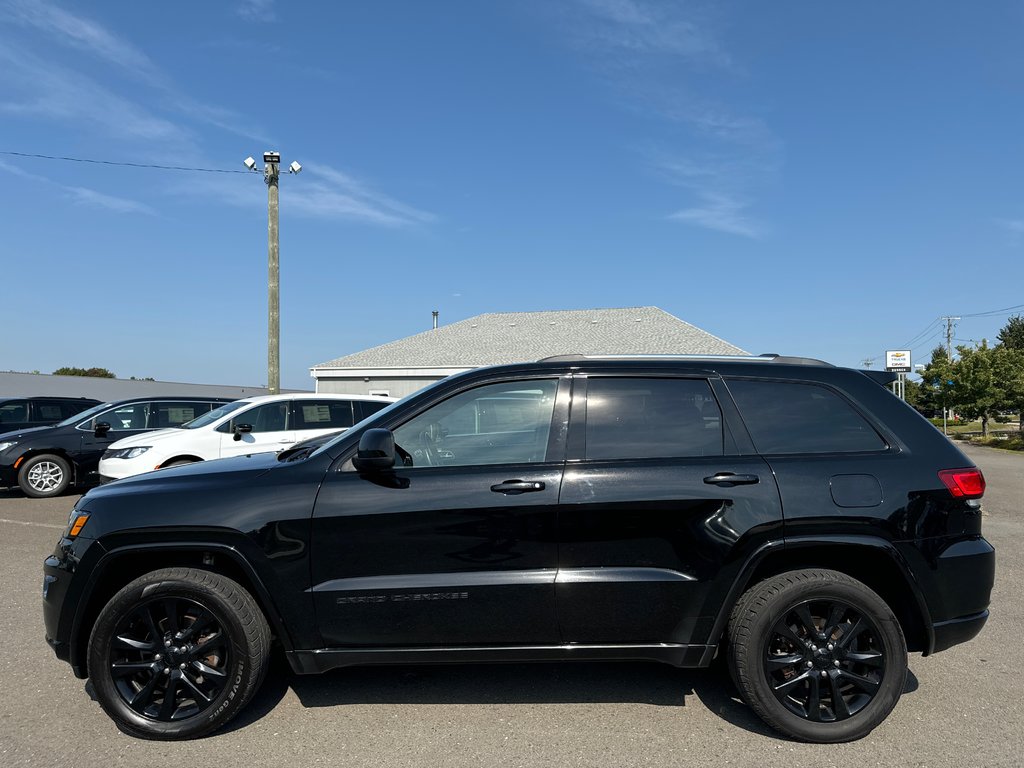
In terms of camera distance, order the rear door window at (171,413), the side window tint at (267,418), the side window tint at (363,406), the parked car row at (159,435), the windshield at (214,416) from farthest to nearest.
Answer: the rear door window at (171,413) → the side window tint at (363,406) → the side window tint at (267,418) → the windshield at (214,416) → the parked car row at (159,435)

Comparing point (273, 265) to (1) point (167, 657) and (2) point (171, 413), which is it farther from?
(1) point (167, 657)

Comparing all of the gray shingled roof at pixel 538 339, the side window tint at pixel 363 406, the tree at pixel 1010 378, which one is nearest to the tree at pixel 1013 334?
the tree at pixel 1010 378

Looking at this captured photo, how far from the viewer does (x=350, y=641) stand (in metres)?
3.54

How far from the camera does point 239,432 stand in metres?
10.4

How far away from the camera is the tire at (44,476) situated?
1184 cm

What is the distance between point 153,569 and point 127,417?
32.8 feet

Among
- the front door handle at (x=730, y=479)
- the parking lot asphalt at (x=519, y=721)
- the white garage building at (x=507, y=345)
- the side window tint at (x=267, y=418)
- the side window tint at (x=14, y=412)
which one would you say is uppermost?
the white garage building at (x=507, y=345)

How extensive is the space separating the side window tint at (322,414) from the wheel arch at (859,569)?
27.2 feet

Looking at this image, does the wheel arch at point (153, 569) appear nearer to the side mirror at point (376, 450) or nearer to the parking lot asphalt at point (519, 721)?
the parking lot asphalt at point (519, 721)

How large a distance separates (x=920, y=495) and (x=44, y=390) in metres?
36.7

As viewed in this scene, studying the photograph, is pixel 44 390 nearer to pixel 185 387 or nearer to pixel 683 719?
pixel 185 387

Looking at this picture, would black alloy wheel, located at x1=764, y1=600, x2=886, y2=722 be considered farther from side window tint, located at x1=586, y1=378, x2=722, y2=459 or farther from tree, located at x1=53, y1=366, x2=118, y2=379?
tree, located at x1=53, y1=366, x2=118, y2=379

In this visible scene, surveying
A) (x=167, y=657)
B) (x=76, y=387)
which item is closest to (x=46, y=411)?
(x=167, y=657)

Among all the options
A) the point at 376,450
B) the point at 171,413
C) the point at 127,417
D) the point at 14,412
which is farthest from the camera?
the point at 14,412
